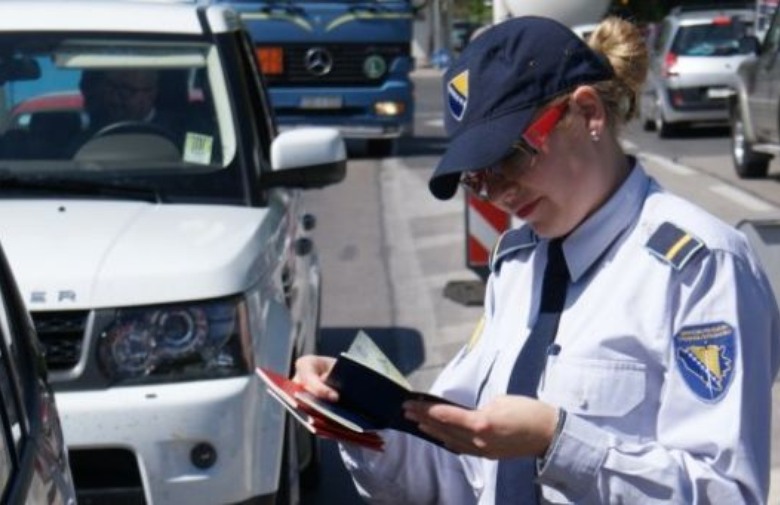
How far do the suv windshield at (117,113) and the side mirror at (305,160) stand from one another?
0.53 feet

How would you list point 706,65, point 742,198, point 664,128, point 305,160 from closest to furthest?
point 305,160 → point 742,198 → point 706,65 → point 664,128

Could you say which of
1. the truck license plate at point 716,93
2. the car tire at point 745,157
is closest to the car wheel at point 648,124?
the truck license plate at point 716,93

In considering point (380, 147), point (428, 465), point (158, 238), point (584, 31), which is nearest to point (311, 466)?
point (158, 238)

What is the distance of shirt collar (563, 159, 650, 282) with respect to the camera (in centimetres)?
237

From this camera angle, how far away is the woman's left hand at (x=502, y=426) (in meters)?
2.20

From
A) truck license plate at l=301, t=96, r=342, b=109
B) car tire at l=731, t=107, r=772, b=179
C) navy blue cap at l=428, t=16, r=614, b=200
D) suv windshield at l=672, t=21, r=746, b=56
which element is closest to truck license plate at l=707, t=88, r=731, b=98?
suv windshield at l=672, t=21, r=746, b=56

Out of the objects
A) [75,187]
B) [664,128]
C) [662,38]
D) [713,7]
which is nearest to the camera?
[75,187]

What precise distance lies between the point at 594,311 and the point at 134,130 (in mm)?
3818

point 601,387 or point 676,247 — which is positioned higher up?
point 676,247

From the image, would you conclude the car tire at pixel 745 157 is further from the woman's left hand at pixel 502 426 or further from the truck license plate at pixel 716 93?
the woman's left hand at pixel 502 426

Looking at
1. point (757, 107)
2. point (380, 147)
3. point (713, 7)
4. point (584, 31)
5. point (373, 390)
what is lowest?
point (713, 7)

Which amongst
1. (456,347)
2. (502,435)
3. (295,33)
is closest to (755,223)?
(502,435)

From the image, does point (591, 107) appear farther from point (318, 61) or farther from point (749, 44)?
point (318, 61)

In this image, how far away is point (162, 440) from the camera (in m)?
4.52
